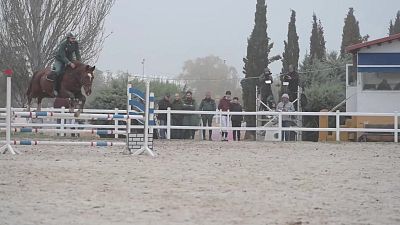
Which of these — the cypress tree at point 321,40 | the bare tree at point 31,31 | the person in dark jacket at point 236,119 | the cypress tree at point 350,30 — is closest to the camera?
the person in dark jacket at point 236,119

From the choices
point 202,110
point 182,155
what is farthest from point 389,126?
point 182,155

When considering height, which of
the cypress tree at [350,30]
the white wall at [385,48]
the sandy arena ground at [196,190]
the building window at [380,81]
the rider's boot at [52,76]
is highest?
the cypress tree at [350,30]

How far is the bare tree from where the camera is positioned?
27391 millimetres

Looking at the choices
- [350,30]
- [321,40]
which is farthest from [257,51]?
[350,30]

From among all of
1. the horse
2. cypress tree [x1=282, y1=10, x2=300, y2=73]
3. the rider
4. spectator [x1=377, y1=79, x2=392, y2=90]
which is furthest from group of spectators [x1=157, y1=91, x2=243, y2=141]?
cypress tree [x1=282, y1=10, x2=300, y2=73]

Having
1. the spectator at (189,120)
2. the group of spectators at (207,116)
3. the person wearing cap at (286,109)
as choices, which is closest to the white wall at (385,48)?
the group of spectators at (207,116)

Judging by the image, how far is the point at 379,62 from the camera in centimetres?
2208

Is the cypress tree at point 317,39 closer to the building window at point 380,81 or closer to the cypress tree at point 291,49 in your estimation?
the cypress tree at point 291,49

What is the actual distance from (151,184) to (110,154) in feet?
17.6

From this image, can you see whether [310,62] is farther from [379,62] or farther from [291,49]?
[379,62]

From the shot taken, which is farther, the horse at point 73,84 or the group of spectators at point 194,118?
the group of spectators at point 194,118

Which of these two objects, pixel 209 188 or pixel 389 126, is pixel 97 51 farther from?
pixel 209 188

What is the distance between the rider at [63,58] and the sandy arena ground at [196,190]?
2241mm

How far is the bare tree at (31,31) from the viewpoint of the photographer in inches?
1078
